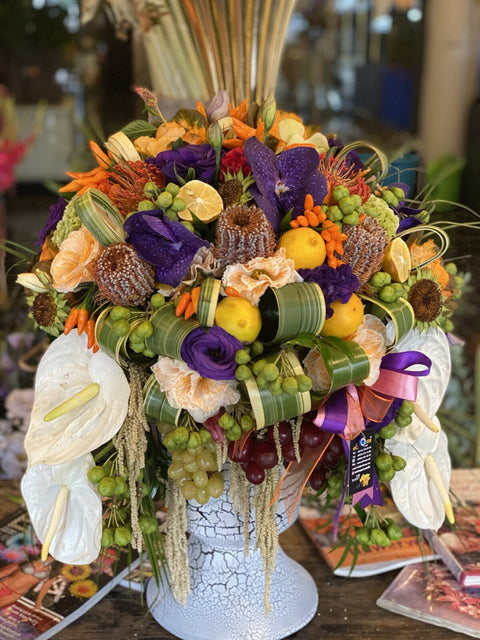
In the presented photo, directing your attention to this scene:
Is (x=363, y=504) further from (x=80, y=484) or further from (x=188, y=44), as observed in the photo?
(x=188, y=44)

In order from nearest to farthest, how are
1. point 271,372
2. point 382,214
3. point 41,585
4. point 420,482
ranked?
point 271,372
point 382,214
point 420,482
point 41,585

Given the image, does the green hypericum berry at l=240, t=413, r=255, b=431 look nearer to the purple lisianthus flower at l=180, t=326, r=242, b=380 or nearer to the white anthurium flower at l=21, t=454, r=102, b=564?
the purple lisianthus flower at l=180, t=326, r=242, b=380

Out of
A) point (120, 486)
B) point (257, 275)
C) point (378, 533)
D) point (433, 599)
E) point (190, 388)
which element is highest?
point (257, 275)

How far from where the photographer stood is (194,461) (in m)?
0.80

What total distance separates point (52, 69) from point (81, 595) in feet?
18.7

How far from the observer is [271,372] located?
0.72 meters

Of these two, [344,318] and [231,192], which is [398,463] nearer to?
[344,318]

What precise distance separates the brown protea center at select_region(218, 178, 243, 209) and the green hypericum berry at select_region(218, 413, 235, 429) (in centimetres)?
21

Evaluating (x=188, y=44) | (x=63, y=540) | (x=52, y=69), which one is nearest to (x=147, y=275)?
(x=63, y=540)

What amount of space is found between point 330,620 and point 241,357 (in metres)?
0.44

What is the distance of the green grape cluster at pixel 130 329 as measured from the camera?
752 mm

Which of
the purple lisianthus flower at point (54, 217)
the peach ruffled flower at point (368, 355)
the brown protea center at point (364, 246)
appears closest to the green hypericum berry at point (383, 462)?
the peach ruffled flower at point (368, 355)

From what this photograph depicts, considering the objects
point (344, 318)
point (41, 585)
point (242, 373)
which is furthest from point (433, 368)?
point (41, 585)

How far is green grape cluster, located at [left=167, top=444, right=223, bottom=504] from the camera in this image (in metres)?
0.80
